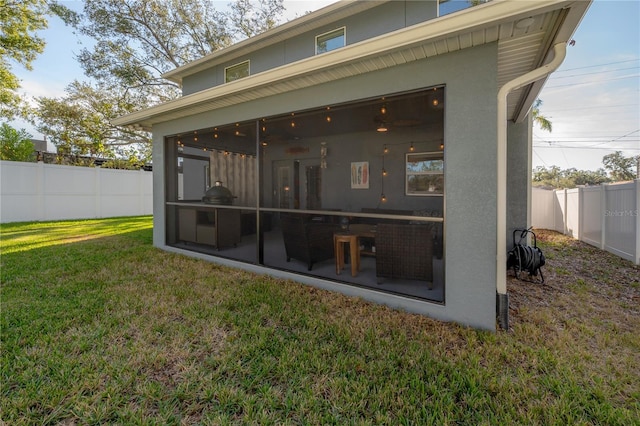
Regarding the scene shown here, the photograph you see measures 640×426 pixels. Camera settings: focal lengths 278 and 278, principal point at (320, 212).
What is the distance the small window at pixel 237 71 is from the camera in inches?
290

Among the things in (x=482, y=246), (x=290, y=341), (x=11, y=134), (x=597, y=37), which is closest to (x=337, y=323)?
(x=290, y=341)

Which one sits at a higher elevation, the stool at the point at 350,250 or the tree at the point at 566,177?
the tree at the point at 566,177

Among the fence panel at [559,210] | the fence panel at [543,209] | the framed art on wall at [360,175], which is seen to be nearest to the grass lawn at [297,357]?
the framed art on wall at [360,175]

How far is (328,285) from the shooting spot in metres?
4.06

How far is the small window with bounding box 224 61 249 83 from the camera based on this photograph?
737 centimetres

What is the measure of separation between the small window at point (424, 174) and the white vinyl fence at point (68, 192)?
42.5 ft

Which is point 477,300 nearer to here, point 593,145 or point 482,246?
point 482,246

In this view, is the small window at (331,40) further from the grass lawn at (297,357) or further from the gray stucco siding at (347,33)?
the grass lawn at (297,357)

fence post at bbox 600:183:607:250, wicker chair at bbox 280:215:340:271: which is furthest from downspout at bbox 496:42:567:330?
fence post at bbox 600:183:607:250

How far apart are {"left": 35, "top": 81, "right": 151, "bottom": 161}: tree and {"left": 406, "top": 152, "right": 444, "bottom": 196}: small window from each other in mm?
12262

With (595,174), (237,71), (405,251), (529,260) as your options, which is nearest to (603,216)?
(529,260)

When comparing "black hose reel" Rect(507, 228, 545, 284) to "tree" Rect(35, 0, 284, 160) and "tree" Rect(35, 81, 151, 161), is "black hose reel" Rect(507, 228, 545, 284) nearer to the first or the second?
"tree" Rect(35, 0, 284, 160)

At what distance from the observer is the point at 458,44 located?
9.32ft

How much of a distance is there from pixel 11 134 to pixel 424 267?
17.6 m
